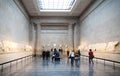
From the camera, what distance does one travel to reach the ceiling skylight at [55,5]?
31.6 m

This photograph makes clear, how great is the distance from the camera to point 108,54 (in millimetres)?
20406

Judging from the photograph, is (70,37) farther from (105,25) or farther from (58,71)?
(58,71)

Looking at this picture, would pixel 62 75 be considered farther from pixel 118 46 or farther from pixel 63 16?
pixel 63 16

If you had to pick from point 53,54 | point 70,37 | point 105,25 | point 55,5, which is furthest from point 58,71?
point 70,37

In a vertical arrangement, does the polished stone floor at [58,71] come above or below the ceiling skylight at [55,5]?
below

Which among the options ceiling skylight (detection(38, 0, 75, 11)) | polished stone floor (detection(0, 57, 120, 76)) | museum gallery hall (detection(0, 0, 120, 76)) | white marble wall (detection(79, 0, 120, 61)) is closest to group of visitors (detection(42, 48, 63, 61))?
museum gallery hall (detection(0, 0, 120, 76))

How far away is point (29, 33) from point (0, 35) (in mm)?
22623

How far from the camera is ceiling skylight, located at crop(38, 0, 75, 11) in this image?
31.6 metres

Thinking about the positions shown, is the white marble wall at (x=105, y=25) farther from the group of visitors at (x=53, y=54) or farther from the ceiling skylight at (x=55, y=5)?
the ceiling skylight at (x=55, y=5)

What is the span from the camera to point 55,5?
3378cm

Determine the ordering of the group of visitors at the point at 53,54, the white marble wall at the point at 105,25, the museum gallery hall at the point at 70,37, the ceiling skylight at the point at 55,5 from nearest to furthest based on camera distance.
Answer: the museum gallery hall at the point at 70,37, the white marble wall at the point at 105,25, the group of visitors at the point at 53,54, the ceiling skylight at the point at 55,5

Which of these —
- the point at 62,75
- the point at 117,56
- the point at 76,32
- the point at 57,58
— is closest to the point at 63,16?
the point at 76,32

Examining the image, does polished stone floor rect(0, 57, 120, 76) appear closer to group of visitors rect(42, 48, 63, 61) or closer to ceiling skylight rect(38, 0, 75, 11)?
group of visitors rect(42, 48, 63, 61)

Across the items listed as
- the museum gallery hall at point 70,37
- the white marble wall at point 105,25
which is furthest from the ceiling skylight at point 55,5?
the white marble wall at point 105,25
